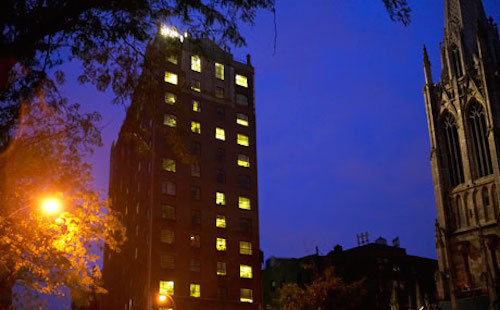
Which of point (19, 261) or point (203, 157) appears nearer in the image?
point (19, 261)

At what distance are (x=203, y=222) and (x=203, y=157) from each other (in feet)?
31.8

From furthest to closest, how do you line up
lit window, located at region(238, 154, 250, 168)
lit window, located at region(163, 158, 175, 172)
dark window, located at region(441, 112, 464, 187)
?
dark window, located at region(441, 112, 464, 187) → lit window, located at region(238, 154, 250, 168) → lit window, located at region(163, 158, 175, 172)

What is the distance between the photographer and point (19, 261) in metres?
20.7

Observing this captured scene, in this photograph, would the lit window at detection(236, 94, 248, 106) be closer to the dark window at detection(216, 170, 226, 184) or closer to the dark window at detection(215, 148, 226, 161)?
the dark window at detection(215, 148, 226, 161)

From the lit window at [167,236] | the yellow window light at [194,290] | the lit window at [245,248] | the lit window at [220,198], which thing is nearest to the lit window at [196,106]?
the lit window at [220,198]

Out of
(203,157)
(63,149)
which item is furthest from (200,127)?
(63,149)

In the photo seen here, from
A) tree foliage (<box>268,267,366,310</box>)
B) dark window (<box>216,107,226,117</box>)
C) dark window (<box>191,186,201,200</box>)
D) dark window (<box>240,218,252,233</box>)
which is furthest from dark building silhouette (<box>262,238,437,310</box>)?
dark window (<box>216,107,226,117</box>)

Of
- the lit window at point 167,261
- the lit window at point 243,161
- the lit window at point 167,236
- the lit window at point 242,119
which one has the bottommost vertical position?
the lit window at point 167,261

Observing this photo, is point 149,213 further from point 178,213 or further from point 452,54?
point 452,54

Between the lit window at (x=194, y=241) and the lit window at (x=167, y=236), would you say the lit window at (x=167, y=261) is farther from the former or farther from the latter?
the lit window at (x=194, y=241)

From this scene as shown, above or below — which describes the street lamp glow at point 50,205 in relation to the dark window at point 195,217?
below

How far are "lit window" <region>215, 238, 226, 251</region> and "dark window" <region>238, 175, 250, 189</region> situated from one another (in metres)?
9.29

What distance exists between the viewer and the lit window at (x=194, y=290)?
69.1 m

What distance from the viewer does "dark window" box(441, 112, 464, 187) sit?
86.2 metres
